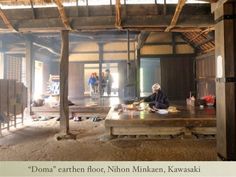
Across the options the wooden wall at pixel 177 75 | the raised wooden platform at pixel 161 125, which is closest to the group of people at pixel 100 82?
the wooden wall at pixel 177 75

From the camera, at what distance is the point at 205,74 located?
711 cm

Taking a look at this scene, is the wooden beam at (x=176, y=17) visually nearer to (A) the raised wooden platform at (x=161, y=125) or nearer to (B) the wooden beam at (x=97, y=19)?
(B) the wooden beam at (x=97, y=19)

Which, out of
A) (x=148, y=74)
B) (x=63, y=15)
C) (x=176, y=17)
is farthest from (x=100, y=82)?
(x=176, y=17)

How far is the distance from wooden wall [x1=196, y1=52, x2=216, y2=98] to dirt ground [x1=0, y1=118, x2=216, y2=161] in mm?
3399

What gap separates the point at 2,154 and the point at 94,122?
253cm

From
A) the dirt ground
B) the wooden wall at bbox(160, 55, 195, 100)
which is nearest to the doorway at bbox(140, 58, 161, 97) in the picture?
the wooden wall at bbox(160, 55, 195, 100)

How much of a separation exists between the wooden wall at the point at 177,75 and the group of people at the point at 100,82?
83.0 inches

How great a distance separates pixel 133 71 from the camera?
795cm

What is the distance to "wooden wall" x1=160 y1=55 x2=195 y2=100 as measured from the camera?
8.04 metres

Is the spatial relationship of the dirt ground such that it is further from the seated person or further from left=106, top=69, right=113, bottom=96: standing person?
left=106, top=69, right=113, bottom=96: standing person

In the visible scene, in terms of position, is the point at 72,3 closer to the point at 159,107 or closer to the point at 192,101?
the point at 159,107

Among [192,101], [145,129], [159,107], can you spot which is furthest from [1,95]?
[192,101]

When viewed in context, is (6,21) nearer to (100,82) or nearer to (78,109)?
(78,109)

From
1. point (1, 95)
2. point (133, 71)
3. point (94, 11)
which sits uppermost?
point (94, 11)
